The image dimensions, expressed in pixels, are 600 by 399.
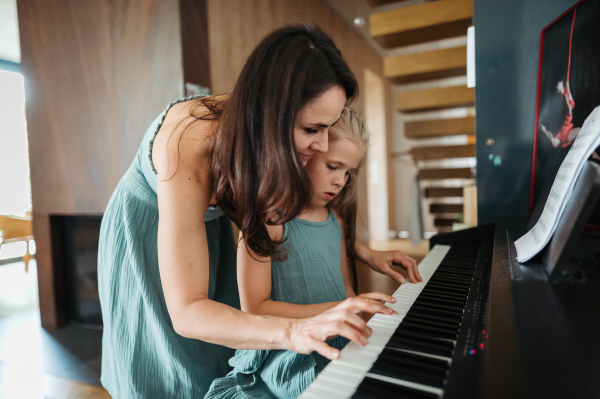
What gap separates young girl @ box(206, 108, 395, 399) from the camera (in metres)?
0.83

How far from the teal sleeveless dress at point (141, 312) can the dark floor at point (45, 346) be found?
111 cm

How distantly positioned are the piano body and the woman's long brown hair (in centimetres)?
31

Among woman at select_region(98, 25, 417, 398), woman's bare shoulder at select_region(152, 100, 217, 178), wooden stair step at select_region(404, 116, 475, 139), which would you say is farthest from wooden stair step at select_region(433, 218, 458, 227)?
woman's bare shoulder at select_region(152, 100, 217, 178)

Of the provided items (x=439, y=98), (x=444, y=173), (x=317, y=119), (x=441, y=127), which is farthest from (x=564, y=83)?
(x=444, y=173)

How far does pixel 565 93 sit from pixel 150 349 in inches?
56.0

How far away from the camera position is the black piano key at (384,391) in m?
0.46

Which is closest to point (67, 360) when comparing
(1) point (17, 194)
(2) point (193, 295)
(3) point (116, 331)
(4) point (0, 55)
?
(3) point (116, 331)

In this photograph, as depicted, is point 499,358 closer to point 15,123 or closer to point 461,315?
point 461,315

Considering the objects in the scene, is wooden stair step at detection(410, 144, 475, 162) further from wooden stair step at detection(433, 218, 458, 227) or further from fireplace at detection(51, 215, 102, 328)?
fireplace at detection(51, 215, 102, 328)

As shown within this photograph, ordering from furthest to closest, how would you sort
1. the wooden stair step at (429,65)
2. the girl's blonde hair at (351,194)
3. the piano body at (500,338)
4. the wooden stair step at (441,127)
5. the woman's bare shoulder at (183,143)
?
the wooden stair step at (441,127) < the wooden stair step at (429,65) < the girl's blonde hair at (351,194) < the woman's bare shoulder at (183,143) < the piano body at (500,338)

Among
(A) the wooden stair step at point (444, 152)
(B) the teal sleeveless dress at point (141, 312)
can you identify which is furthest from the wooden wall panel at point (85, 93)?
(A) the wooden stair step at point (444, 152)

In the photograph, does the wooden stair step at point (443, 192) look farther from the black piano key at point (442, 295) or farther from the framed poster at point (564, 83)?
the black piano key at point (442, 295)

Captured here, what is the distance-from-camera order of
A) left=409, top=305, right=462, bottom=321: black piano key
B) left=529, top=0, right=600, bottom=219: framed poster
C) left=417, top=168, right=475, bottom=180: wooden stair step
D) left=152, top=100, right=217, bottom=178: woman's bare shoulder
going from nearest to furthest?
left=409, top=305, right=462, bottom=321: black piano key
left=152, top=100, right=217, bottom=178: woman's bare shoulder
left=529, top=0, right=600, bottom=219: framed poster
left=417, top=168, right=475, bottom=180: wooden stair step

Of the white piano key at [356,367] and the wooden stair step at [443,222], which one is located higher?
the white piano key at [356,367]
